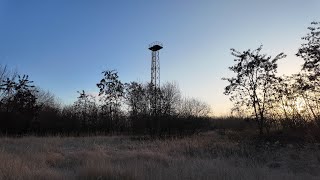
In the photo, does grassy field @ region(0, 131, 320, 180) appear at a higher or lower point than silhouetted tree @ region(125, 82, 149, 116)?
lower

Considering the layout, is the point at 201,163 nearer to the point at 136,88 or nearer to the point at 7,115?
the point at 7,115

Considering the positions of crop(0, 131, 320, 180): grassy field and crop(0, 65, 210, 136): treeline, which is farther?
crop(0, 65, 210, 136): treeline

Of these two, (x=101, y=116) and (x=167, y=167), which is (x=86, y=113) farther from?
(x=167, y=167)

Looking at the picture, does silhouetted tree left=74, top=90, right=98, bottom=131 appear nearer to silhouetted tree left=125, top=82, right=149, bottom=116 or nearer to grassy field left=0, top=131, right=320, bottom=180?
silhouetted tree left=125, top=82, right=149, bottom=116

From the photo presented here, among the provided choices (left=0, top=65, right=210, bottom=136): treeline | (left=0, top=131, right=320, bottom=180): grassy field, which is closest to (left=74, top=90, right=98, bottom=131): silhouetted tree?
(left=0, top=65, right=210, bottom=136): treeline

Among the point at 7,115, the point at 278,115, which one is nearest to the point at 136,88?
the point at 7,115

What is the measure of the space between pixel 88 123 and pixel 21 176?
4805 centimetres

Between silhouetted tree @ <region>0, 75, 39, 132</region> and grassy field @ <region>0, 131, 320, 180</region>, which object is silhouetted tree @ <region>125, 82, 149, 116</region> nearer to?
silhouetted tree @ <region>0, 75, 39, 132</region>

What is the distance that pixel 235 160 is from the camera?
13.4 metres

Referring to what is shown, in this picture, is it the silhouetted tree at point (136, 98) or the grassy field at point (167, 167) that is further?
the silhouetted tree at point (136, 98)

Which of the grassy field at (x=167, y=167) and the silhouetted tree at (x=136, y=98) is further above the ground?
the silhouetted tree at (x=136, y=98)

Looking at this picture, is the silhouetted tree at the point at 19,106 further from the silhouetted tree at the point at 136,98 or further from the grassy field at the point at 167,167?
the grassy field at the point at 167,167

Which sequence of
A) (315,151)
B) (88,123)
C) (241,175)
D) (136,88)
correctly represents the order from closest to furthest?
(241,175) < (315,151) < (88,123) < (136,88)

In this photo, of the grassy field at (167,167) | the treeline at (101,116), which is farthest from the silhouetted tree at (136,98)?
the grassy field at (167,167)
